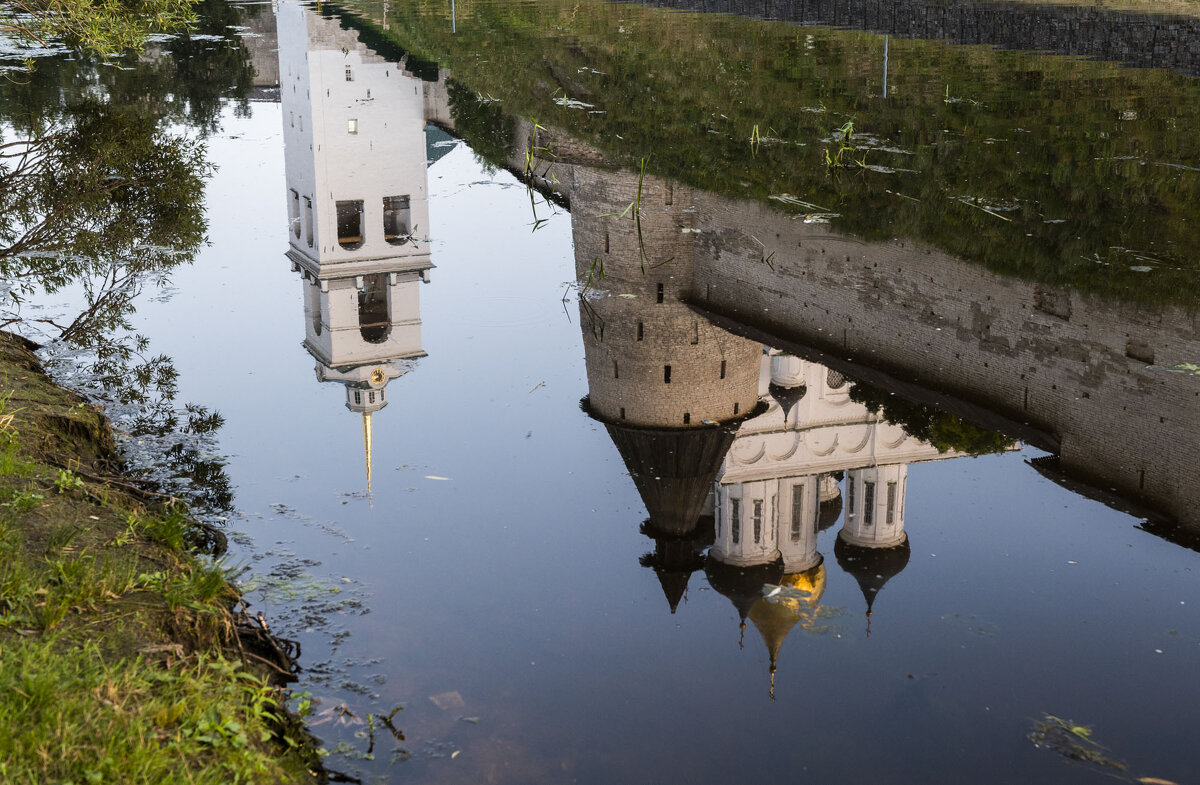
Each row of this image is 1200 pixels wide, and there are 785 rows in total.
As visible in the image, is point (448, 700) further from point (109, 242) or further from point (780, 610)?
point (109, 242)

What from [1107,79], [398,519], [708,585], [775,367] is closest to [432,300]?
[775,367]

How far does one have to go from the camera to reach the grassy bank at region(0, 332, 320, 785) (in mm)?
3934

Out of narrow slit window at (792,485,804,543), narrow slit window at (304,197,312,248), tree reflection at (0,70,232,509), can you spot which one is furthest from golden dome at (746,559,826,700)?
narrow slit window at (304,197,312,248)

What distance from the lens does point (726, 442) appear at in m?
9.44

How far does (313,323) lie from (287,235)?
11.0 ft

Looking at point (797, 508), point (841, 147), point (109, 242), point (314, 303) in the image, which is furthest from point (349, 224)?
point (797, 508)

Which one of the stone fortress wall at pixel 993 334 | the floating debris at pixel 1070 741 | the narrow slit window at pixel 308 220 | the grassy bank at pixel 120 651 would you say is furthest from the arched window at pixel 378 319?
the floating debris at pixel 1070 741

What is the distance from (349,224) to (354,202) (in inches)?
155

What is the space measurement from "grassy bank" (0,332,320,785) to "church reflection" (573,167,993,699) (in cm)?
199

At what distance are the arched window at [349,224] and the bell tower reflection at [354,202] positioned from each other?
43mm

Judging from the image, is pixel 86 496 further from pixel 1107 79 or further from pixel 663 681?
pixel 1107 79

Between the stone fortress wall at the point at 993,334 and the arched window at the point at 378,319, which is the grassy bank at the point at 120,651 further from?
the stone fortress wall at the point at 993,334

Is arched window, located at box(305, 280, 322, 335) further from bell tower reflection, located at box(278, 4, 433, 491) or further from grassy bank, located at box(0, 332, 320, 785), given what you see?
grassy bank, located at box(0, 332, 320, 785)

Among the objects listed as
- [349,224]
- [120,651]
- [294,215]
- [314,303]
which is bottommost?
[349,224]
